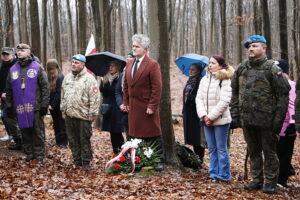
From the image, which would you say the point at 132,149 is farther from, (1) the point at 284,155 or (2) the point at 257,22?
(2) the point at 257,22

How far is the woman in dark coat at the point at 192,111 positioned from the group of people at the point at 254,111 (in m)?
0.18

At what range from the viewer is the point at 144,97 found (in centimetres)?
591

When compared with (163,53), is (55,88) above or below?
below

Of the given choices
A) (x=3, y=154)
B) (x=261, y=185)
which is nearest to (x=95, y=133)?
(x=3, y=154)

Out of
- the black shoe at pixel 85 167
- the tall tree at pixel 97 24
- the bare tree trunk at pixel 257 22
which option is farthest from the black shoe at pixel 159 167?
the bare tree trunk at pixel 257 22

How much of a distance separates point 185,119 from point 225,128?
1.13 meters

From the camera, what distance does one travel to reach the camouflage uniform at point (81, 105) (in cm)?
643

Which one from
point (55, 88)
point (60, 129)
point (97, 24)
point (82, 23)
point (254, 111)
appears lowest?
point (60, 129)

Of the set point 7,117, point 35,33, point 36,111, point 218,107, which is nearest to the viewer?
point 218,107

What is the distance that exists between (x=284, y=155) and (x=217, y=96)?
1535mm

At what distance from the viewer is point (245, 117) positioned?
528 cm

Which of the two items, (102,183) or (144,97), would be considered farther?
(144,97)

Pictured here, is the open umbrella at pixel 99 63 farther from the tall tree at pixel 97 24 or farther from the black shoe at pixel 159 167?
the tall tree at pixel 97 24

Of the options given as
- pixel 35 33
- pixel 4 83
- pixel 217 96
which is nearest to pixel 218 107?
pixel 217 96
